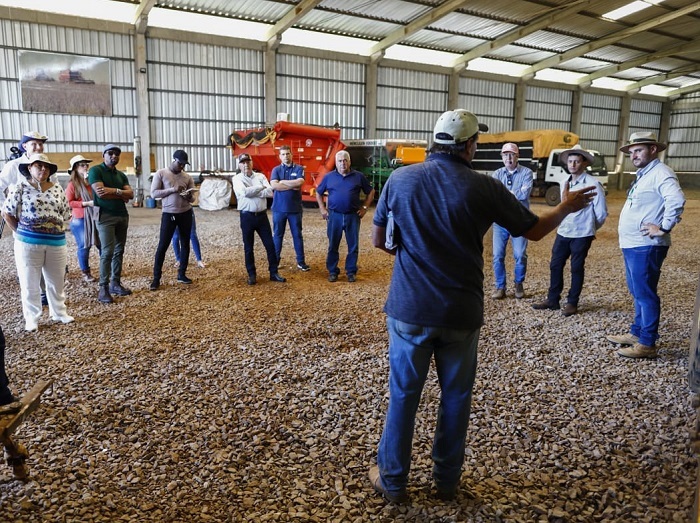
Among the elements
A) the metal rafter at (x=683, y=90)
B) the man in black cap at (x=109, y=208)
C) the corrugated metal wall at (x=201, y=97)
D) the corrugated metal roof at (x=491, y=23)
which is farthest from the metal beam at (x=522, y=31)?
the man in black cap at (x=109, y=208)

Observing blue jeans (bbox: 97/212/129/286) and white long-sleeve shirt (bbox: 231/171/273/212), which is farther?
white long-sleeve shirt (bbox: 231/171/273/212)

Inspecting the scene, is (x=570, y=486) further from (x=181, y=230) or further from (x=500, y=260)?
(x=181, y=230)

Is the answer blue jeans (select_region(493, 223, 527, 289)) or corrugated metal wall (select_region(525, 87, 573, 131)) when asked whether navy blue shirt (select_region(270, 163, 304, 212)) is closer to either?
blue jeans (select_region(493, 223, 527, 289))

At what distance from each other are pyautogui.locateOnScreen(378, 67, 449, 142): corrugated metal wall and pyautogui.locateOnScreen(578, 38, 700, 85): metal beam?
8167 mm

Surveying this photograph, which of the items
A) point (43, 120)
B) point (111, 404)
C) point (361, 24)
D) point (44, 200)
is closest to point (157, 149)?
point (43, 120)

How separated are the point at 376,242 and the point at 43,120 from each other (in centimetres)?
1611

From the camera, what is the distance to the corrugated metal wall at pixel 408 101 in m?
20.5

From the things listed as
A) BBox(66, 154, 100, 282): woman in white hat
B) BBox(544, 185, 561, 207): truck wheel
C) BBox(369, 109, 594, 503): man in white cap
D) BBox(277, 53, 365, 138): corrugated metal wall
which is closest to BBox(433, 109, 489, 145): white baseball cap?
BBox(369, 109, 594, 503): man in white cap

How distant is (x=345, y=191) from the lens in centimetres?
662

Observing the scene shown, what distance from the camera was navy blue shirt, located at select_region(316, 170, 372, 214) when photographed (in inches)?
261

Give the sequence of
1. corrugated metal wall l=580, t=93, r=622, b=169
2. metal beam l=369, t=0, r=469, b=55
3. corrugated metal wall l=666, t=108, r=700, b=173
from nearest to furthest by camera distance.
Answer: metal beam l=369, t=0, r=469, b=55, corrugated metal wall l=580, t=93, r=622, b=169, corrugated metal wall l=666, t=108, r=700, b=173

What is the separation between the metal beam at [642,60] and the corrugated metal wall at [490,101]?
4383 mm

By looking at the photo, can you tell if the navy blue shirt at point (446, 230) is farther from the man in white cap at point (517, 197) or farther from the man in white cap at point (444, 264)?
the man in white cap at point (517, 197)

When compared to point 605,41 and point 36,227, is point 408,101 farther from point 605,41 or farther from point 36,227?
point 36,227
